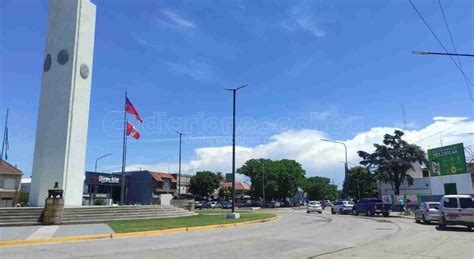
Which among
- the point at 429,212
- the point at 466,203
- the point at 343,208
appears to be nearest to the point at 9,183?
the point at 343,208

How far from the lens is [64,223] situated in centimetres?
2275

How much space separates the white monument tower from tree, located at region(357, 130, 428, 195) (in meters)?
49.6

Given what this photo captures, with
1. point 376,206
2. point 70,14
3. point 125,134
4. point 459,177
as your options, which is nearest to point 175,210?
point 125,134

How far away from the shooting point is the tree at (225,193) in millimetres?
101125

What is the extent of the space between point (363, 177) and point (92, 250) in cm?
8611

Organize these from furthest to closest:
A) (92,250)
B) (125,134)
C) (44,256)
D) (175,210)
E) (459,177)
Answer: (459,177)
(125,134)
(175,210)
(92,250)
(44,256)

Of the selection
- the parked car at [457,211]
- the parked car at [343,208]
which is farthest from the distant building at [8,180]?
the parked car at [457,211]

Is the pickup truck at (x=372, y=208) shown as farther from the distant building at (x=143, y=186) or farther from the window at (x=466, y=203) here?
the distant building at (x=143, y=186)

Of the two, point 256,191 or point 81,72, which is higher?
point 81,72

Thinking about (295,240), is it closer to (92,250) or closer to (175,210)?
(92,250)

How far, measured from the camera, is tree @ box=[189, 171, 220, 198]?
326 feet

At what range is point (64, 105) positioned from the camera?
2972 centimetres

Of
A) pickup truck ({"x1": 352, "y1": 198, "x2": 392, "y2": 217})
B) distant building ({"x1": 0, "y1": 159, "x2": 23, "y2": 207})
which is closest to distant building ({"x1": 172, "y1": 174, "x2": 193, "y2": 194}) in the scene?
distant building ({"x1": 0, "y1": 159, "x2": 23, "y2": 207})

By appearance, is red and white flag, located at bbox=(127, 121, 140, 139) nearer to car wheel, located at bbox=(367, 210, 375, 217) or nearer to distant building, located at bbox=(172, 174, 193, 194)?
car wheel, located at bbox=(367, 210, 375, 217)
